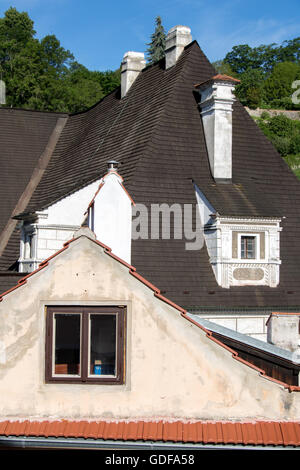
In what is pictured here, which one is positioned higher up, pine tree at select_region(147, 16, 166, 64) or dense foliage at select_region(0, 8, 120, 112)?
pine tree at select_region(147, 16, 166, 64)

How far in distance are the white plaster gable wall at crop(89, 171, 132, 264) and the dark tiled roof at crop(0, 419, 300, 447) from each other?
4.53 m

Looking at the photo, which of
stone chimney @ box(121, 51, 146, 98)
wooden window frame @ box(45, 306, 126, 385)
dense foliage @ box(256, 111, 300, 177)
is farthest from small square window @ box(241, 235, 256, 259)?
dense foliage @ box(256, 111, 300, 177)

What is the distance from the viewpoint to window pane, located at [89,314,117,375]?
819cm

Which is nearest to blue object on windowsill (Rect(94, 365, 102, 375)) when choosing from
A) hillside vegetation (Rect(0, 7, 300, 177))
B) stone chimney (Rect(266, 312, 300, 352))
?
stone chimney (Rect(266, 312, 300, 352))

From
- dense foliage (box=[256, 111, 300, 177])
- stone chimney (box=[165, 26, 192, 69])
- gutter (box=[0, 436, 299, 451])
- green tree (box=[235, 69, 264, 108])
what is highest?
green tree (box=[235, 69, 264, 108])

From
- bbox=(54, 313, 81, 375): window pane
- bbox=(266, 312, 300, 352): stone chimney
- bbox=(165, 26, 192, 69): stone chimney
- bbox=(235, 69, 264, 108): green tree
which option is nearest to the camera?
bbox=(54, 313, 81, 375): window pane

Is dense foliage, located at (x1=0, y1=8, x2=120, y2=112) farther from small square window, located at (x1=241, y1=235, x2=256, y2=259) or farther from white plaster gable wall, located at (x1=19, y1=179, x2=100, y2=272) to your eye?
small square window, located at (x1=241, y1=235, x2=256, y2=259)

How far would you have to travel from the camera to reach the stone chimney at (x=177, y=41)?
2081 centimetres

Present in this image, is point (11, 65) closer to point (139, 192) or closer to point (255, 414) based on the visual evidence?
point (139, 192)

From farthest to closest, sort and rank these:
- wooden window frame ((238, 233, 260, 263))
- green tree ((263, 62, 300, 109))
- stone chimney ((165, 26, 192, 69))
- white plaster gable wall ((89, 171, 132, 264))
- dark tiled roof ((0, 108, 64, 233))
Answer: green tree ((263, 62, 300, 109)), dark tiled roof ((0, 108, 64, 233)), stone chimney ((165, 26, 192, 69)), wooden window frame ((238, 233, 260, 263)), white plaster gable wall ((89, 171, 132, 264))

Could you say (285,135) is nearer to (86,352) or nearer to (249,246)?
(249,246)

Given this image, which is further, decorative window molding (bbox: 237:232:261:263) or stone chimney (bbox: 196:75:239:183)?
stone chimney (bbox: 196:75:239:183)

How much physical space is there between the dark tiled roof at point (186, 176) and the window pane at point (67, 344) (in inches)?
295

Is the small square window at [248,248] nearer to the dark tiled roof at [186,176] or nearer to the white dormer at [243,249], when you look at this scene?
the white dormer at [243,249]
